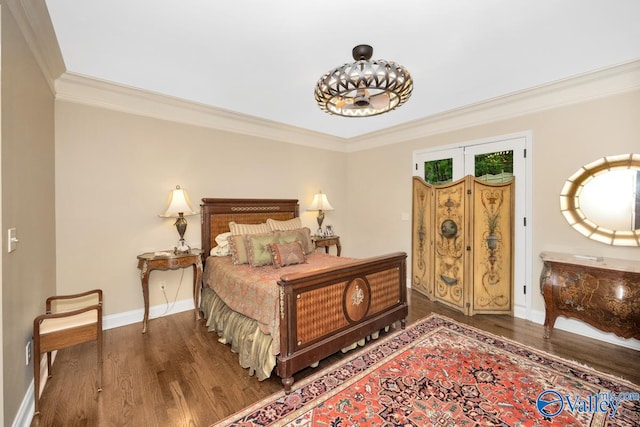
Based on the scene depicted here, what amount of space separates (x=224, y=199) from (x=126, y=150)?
1242 mm

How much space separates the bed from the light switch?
1.54m

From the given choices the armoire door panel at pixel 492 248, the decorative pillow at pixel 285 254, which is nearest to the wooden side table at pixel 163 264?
the decorative pillow at pixel 285 254

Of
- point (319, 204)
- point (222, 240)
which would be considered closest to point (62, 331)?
point (222, 240)

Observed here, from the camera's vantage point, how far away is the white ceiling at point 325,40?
6.09 feet

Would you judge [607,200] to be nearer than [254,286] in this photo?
No

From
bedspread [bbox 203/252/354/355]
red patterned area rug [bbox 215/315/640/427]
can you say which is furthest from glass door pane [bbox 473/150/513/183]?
bedspread [bbox 203/252/354/355]

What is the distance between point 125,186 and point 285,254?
2019 mm

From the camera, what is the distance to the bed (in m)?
2.13

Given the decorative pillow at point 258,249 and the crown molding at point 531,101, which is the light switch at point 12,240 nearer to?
the decorative pillow at point 258,249

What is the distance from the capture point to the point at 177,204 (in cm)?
326

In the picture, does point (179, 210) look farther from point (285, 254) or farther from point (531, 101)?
point (531, 101)

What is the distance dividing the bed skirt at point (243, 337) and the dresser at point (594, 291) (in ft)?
9.42

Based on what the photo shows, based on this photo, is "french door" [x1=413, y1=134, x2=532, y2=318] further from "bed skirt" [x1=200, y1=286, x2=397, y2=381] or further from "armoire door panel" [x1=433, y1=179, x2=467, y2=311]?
"bed skirt" [x1=200, y1=286, x2=397, y2=381]

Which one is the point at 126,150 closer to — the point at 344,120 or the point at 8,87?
the point at 8,87
